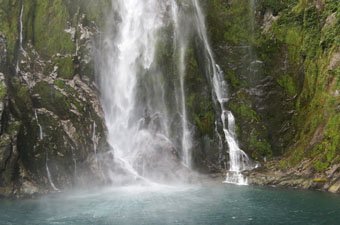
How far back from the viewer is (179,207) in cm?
3269

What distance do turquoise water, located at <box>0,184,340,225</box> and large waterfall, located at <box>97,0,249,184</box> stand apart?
476cm

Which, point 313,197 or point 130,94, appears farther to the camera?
point 130,94

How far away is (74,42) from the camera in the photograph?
152ft

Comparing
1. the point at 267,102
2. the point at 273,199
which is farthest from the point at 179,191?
the point at 267,102

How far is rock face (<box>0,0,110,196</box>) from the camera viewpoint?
3834cm

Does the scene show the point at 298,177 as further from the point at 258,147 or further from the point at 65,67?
the point at 65,67

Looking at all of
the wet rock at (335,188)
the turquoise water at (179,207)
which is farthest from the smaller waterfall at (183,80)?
the wet rock at (335,188)

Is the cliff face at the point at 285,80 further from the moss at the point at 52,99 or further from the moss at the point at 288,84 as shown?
the moss at the point at 52,99

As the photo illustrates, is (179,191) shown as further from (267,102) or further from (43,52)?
(43,52)

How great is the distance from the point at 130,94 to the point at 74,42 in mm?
8045

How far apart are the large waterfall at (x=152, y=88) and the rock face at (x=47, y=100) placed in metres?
2.19

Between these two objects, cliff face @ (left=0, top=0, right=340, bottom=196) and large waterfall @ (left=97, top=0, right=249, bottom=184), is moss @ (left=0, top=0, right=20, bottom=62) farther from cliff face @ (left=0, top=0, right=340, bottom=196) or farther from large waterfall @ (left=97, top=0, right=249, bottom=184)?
large waterfall @ (left=97, top=0, right=249, bottom=184)

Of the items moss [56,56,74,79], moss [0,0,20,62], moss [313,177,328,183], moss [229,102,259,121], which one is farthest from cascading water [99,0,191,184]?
moss [313,177,328,183]

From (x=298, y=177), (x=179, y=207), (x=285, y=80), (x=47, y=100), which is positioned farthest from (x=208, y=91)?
(x=179, y=207)
